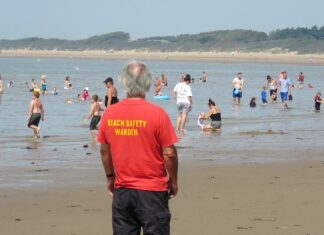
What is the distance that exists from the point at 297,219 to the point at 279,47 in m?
149

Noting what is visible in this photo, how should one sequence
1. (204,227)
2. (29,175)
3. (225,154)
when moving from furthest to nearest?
(225,154) < (29,175) < (204,227)

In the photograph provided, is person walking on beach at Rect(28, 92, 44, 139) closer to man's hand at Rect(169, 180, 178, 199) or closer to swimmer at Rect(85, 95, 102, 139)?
swimmer at Rect(85, 95, 102, 139)

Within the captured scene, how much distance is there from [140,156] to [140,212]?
366 millimetres

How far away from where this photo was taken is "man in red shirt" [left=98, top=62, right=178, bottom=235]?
5.13m

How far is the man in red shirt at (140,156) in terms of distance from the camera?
513 cm

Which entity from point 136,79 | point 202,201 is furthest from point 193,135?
point 136,79

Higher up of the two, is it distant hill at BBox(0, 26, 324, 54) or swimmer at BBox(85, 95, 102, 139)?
swimmer at BBox(85, 95, 102, 139)

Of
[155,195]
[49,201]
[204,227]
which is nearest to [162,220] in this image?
[155,195]

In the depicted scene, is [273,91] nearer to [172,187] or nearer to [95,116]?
[95,116]

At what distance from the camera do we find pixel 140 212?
5.19 meters

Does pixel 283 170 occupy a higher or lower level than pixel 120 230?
lower

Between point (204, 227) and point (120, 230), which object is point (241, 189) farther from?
point (120, 230)

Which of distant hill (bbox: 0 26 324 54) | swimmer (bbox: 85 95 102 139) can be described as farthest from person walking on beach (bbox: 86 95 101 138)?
distant hill (bbox: 0 26 324 54)

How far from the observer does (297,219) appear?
25.1 ft
